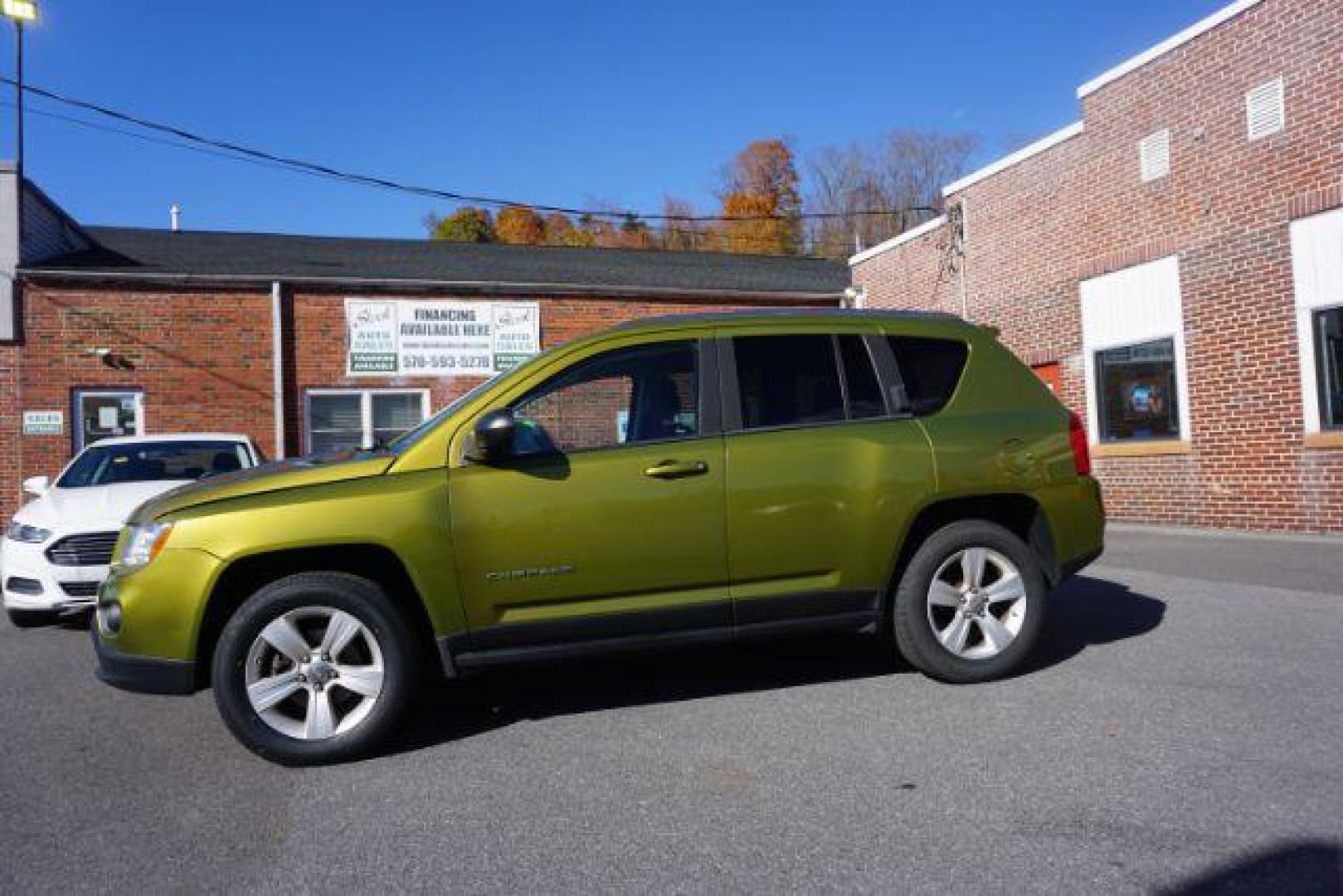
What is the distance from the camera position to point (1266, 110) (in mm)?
9812

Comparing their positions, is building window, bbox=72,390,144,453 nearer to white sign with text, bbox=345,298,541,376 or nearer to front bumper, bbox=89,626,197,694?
white sign with text, bbox=345,298,541,376

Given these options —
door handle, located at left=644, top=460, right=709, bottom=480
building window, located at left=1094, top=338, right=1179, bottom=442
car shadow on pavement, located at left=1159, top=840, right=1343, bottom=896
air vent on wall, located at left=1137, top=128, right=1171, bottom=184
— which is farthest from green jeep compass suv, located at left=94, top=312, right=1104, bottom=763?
air vent on wall, located at left=1137, top=128, right=1171, bottom=184

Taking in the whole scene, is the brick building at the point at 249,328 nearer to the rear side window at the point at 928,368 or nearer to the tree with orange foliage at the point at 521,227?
the rear side window at the point at 928,368

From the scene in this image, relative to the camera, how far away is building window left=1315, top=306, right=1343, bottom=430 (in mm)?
9312

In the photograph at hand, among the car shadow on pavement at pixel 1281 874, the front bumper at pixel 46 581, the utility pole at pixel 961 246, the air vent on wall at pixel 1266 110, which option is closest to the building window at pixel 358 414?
the front bumper at pixel 46 581

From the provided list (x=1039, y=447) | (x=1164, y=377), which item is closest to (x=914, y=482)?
(x=1039, y=447)

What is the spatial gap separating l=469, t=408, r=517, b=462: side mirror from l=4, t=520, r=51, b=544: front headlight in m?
4.63

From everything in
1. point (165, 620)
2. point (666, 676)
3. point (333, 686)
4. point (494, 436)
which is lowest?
point (666, 676)

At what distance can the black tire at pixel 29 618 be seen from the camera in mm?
7016

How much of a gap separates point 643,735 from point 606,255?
17.7 m

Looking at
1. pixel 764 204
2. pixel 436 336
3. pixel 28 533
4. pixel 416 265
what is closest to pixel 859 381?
pixel 28 533

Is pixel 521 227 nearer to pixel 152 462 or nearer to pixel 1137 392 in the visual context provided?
pixel 1137 392

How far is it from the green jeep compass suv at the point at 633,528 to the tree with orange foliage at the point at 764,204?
91.3ft

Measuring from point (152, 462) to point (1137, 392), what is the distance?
1104 cm
